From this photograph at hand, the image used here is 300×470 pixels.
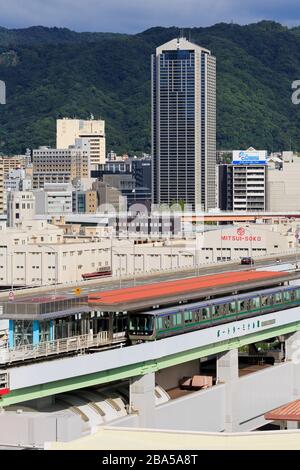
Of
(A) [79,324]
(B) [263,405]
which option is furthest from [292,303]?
(A) [79,324]

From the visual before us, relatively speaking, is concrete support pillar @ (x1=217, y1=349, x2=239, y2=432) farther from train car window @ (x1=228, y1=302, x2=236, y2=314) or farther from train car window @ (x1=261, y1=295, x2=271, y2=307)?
train car window @ (x1=261, y1=295, x2=271, y2=307)

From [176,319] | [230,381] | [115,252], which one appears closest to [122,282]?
[230,381]

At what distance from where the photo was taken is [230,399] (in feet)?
137

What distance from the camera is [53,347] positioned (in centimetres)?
3403

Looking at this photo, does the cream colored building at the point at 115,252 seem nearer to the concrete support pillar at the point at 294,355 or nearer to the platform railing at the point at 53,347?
the concrete support pillar at the point at 294,355

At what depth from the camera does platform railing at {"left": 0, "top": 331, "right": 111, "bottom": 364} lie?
32.2m

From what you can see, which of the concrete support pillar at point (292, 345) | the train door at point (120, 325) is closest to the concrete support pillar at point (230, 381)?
the train door at point (120, 325)

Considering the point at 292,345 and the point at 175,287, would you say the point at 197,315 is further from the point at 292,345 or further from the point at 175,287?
the point at 292,345

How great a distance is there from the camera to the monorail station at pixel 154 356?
3344 cm

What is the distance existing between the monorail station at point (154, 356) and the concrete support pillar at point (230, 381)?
34 millimetres

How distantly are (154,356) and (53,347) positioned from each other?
14.1 ft
